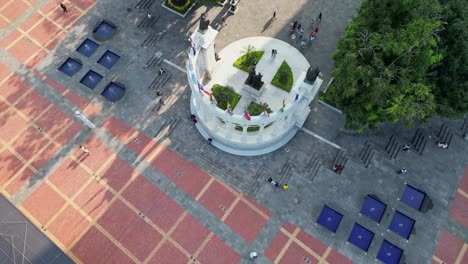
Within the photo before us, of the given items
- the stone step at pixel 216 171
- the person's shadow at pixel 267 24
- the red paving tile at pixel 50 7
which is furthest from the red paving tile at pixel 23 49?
the person's shadow at pixel 267 24

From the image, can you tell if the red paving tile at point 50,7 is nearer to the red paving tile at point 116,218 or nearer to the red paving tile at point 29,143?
the red paving tile at point 29,143

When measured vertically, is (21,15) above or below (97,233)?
above

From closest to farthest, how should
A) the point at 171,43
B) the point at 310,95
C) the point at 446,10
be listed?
1. the point at 446,10
2. the point at 310,95
3. the point at 171,43

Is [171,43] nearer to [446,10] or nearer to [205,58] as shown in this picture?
[205,58]

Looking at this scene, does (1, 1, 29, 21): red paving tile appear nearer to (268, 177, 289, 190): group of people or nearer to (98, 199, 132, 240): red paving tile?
(98, 199, 132, 240): red paving tile

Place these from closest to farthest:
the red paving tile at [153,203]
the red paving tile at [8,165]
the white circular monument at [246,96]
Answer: the white circular monument at [246,96] → the red paving tile at [153,203] → the red paving tile at [8,165]

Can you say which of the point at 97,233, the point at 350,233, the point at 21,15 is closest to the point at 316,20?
the point at 350,233

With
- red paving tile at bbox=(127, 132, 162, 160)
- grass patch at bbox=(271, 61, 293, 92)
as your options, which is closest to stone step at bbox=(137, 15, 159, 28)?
red paving tile at bbox=(127, 132, 162, 160)
